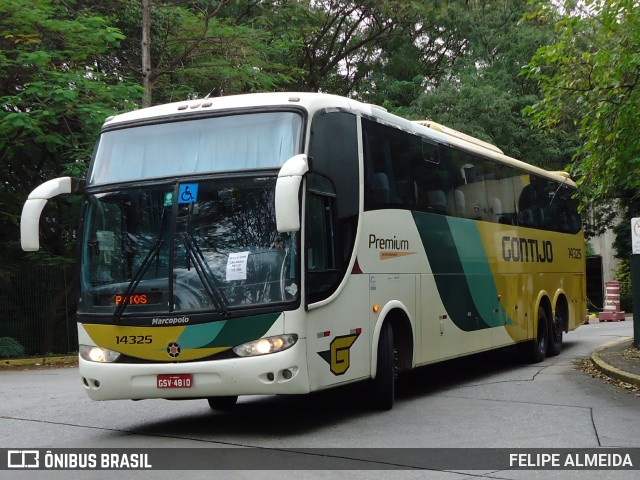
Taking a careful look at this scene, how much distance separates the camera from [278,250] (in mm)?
A: 8992

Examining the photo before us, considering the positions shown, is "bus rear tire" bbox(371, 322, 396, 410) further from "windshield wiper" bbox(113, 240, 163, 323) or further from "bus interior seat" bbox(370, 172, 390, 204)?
"windshield wiper" bbox(113, 240, 163, 323)

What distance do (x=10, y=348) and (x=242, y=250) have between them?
1462cm

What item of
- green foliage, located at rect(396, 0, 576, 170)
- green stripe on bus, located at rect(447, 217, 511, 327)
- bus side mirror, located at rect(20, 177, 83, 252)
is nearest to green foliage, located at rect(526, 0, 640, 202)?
green stripe on bus, located at rect(447, 217, 511, 327)

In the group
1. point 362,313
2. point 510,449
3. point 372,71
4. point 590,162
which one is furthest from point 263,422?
point 372,71

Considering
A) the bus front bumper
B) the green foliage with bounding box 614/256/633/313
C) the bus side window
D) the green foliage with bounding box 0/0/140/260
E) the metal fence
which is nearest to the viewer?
the bus front bumper

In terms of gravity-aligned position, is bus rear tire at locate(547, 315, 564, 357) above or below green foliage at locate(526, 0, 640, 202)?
below

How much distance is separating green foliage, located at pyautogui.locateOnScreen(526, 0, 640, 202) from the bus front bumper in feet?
21.5

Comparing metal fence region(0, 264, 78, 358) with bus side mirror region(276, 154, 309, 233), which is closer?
bus side mirror region(276, 154, 309, 233)

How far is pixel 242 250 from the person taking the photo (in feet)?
29.6

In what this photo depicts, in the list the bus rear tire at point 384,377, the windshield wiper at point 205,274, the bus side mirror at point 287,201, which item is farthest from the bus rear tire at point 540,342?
the bus side mirror at point 287,201

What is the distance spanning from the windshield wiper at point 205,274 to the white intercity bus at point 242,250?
0.04ft

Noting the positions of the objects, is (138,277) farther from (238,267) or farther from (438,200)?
(438,200)

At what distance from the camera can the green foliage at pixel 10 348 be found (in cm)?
2175

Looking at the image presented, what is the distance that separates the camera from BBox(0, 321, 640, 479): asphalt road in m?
8.51
